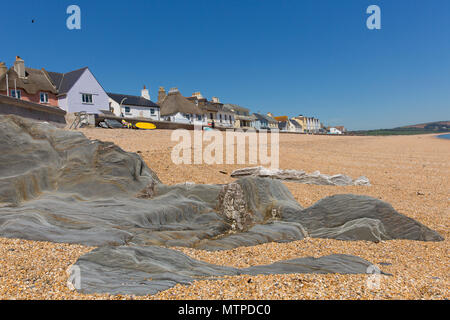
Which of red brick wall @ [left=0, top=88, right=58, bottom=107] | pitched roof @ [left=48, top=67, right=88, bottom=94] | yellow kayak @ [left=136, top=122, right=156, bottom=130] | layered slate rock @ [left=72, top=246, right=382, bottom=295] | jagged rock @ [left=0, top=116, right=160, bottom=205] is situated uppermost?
pitched roof @ [left=48, top=67, right=88, bottom=94]

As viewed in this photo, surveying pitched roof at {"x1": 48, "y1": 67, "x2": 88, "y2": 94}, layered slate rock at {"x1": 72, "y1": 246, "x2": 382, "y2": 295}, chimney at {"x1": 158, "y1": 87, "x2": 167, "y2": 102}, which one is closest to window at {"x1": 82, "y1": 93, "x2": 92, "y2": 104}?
pitched roof at {"x1": 48, "y1": 67, "x2": 88, "y2": 94}

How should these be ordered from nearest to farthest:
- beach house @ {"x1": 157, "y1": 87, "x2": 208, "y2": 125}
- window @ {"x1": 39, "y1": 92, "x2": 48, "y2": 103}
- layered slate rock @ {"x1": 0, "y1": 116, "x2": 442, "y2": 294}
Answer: layered slate rock @ {"x1": 0, "y1": 116, "x2": 442, "y2": 294} → window @ {"x1": 39, "y1": 92, "x2": 48, "y2": 103} → beach house @ {"x1": 157, "y1": 87, "x2": 208, "y2": 125}

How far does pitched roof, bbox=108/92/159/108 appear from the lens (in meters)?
43.0

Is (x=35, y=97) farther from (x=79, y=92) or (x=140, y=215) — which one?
(x=140, y=215)

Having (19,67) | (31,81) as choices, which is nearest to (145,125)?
(31,81)

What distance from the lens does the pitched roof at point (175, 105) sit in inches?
1961

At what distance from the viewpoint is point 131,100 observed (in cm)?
4412

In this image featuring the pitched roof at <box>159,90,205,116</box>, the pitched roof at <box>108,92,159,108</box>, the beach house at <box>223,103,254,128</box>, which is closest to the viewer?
the pitched roof at <box>108,92,159,108</box>

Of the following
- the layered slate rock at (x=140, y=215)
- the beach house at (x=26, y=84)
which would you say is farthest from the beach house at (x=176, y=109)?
the layered slate rock at (x=140, y=215)

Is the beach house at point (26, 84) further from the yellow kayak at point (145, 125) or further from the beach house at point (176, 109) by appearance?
the beach house at point (176, 109)

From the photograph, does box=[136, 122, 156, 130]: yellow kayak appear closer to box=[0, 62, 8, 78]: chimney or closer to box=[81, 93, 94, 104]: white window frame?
box=[81, 93, 94, 104]: white window frame

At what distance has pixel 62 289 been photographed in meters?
2.36

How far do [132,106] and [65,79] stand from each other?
9.67m

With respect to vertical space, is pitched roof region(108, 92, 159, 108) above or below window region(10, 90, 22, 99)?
above
